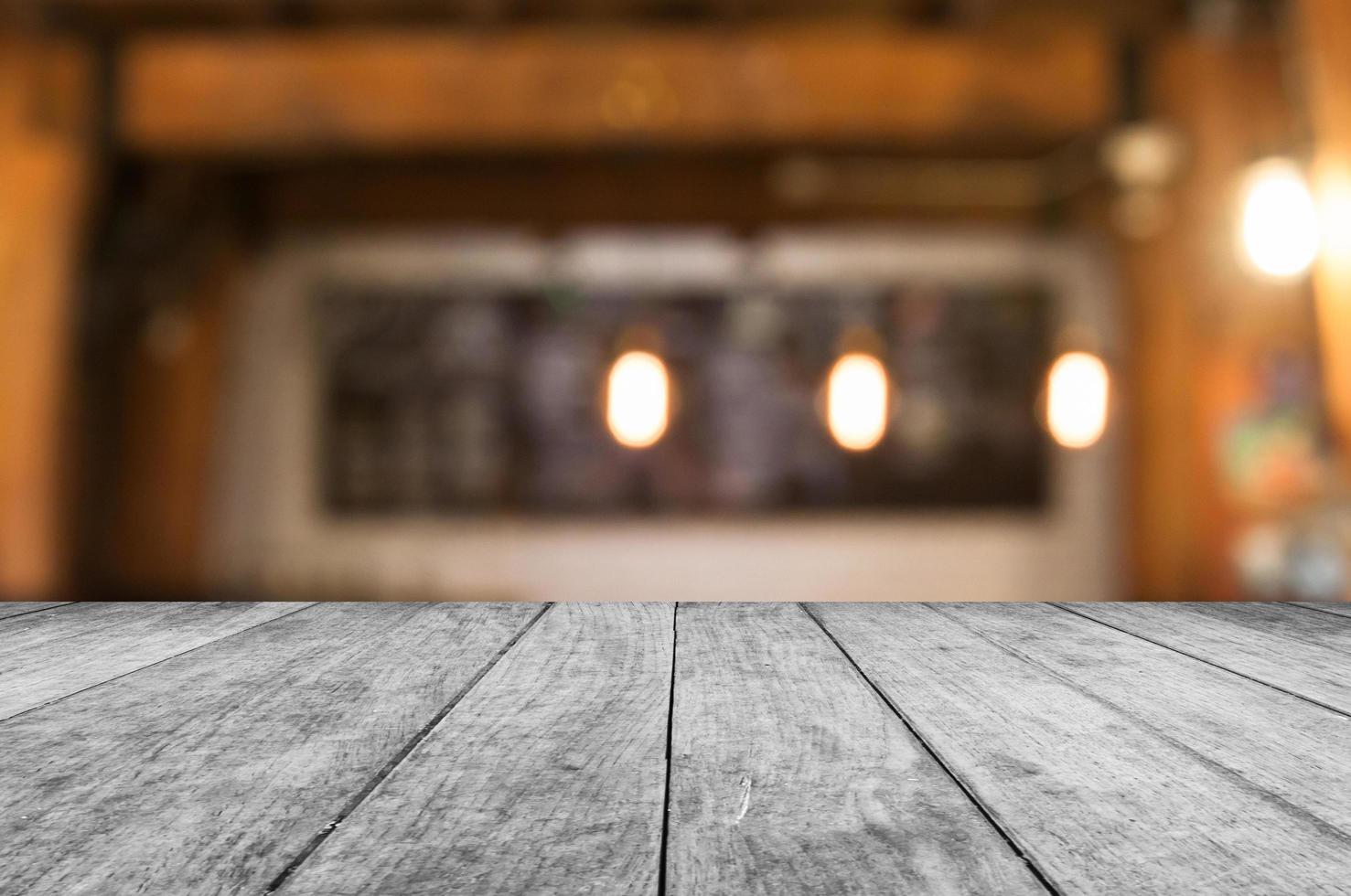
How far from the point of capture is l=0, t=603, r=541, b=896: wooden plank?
55cm

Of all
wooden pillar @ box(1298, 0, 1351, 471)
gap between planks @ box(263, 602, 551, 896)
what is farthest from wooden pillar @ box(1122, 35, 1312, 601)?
gap between planks @ box(263, 602, 551, 896)

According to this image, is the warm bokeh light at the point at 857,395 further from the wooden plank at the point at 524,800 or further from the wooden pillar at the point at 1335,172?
the wooden plank at the point at 524,800

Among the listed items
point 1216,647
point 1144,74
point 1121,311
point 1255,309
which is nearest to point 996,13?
point 1144,74

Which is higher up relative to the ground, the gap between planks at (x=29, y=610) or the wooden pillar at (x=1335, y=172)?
the wooden pillar at (x=1335, y=172)

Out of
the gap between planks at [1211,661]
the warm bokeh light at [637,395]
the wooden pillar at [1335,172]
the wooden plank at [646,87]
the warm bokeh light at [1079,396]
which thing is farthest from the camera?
the warm bokeh light at [637,395]

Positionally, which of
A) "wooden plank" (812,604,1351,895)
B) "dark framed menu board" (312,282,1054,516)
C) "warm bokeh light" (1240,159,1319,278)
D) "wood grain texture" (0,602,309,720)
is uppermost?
"warm bokeh light" (1240,159,1319,278)

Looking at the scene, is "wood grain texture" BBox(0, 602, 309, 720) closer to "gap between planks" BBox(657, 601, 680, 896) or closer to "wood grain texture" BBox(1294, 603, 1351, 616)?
"gap between planks" BBox(657, 601, 680, 896)

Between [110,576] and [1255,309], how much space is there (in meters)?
5.34

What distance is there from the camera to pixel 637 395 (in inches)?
193

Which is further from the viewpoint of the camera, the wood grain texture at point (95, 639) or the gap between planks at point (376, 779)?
the wood grain texture at point (95, 639)

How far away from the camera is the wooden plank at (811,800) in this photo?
1.72 ft

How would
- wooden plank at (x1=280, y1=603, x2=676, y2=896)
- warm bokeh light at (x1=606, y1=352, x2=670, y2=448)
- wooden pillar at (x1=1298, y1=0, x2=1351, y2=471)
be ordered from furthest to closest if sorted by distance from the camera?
warm bokeh light at (x1=606, y1=352, x2=670, y2=448) → wooden pillar at (x1=1298, y1=0, x2=1351, y2=471) → wooden plank at (x1=280, y1=603, x2=676, y2=896)

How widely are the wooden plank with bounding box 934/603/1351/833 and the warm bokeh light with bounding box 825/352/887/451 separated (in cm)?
386

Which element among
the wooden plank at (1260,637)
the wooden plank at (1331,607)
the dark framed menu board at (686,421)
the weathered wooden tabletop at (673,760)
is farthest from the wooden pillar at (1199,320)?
the weathered wooden tabletop at (673,760)
